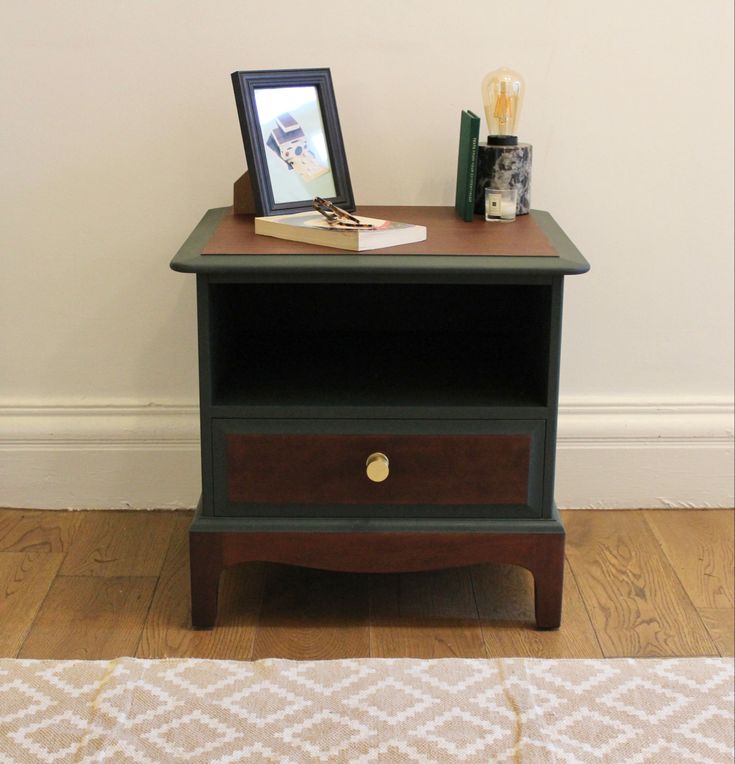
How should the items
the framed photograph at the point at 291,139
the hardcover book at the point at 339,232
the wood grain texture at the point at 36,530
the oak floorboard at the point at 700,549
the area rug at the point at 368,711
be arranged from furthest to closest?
the wood grain texture at the point at 36,530 < the oak floorboard at the point at 700,549 < the framed photograph at the point at 291,139 < the hardcover book at the point at 339,232 < the area rug at the point at 368,711

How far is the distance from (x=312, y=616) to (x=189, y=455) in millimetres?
442

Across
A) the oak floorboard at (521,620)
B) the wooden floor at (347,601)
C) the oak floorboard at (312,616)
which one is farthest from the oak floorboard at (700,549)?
the oak floorboard at (312,616)

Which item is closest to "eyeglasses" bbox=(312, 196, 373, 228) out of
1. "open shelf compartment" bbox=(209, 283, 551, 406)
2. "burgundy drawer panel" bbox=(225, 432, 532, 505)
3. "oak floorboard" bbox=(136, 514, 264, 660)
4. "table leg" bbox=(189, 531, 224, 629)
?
"open shelf compartment" bbox=(209, 283, 551, 406)

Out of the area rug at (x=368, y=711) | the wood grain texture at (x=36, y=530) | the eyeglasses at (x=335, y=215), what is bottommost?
the area rug at (x=368, y=711)

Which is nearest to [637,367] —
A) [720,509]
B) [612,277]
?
[612,277]

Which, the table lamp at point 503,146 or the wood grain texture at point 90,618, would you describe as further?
the table lamp at point 503,146

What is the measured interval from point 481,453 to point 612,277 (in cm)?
52

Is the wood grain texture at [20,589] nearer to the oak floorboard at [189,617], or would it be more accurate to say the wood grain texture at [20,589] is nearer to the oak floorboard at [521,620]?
the oak floorboard at [189,617]

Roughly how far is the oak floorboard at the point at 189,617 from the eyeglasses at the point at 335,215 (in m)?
0.58

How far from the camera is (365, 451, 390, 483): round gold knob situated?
148 cm

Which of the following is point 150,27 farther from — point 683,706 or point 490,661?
point 683,706

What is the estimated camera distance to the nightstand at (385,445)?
1441 millimetres

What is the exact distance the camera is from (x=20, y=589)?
1659mm

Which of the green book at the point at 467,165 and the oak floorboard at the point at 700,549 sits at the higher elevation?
the green book at the point at 467,165
